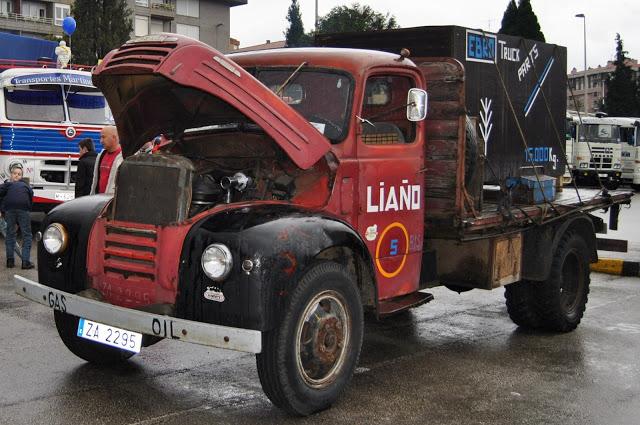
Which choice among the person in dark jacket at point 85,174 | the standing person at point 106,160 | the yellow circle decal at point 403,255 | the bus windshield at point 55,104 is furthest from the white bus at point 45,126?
the yellow circle decal at point 403,255

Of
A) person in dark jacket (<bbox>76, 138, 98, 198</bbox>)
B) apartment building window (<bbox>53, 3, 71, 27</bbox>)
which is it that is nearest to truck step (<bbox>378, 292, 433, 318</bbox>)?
person in dark jacket (<bbox>76, 138, 98, 198</bbox>)

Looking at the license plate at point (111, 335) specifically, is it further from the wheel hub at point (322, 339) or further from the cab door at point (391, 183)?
the cab door at point (391, 183)

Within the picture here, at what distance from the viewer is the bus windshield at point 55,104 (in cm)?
1351

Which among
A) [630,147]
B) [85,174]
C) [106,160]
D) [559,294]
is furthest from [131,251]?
[630,147]

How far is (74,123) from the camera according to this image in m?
13.9

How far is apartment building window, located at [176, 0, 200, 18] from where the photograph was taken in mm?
63750

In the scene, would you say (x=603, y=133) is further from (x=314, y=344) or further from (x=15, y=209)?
(x=314, y=344)

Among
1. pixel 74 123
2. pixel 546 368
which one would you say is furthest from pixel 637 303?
pixel 74 123

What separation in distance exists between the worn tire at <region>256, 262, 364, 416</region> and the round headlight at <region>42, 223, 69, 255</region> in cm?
158

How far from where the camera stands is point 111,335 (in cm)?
484

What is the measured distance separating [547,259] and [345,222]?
2689mm

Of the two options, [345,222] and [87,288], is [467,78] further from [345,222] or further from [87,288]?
[87,288]

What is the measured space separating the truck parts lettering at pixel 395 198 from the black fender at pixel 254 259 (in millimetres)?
718

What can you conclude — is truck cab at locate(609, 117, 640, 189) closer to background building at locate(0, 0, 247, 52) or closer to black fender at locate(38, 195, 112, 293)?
black fender at locate(38, 195, 112, 293)
